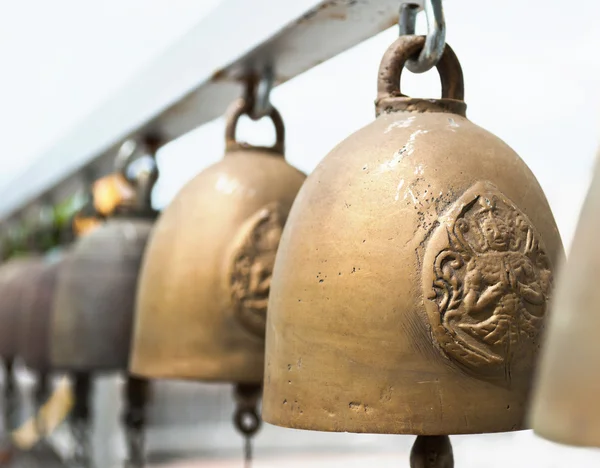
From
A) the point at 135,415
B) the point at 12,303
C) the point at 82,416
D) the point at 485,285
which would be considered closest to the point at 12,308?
the point at 12,303

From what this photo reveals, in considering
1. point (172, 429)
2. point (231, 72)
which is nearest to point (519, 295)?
point (231, 72)

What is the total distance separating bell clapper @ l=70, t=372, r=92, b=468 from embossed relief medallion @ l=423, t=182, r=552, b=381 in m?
1.29

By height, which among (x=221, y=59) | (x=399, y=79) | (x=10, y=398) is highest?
(x=221, y=59)

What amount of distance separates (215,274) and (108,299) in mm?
471

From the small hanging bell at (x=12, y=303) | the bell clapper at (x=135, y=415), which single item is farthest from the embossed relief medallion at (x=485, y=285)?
the small hanging bell at (x=12, y=303)

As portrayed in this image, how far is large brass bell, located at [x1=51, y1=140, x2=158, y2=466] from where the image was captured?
1513mm

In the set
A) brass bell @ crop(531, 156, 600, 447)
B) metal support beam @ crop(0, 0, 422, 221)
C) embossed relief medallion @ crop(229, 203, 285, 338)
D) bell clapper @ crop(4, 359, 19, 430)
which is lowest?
bell clapper @ crop(4, 359, 19, 430)

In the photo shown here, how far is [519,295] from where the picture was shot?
74 cm

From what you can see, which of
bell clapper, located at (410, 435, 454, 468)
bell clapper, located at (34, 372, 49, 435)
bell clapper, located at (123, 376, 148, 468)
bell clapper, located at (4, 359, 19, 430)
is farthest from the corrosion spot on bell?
bell clapper, located at (4, 359, 19, 430)

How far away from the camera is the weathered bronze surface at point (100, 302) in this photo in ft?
4.96

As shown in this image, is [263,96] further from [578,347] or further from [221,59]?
[578,347]

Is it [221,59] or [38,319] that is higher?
[221,59]

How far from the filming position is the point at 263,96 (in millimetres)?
1301

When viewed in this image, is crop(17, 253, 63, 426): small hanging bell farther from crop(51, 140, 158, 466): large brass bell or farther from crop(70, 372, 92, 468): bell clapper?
crop(51, 140, 158, 466): large brass bell
